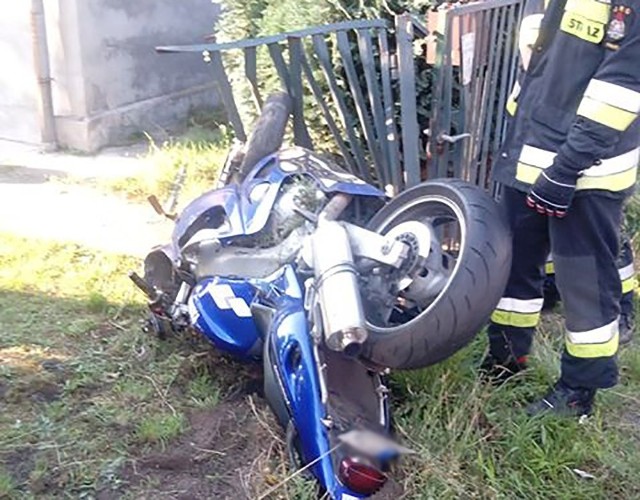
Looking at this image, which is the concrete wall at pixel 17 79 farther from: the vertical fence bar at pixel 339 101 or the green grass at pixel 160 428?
the green grass at pixel 160 428

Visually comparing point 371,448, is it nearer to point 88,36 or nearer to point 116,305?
point 116,305

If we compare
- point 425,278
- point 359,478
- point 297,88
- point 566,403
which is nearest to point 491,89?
point 297,88

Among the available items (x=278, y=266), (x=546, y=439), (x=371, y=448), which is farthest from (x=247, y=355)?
(x=371, y=448)

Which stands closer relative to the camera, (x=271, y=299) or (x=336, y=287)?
(x=336, y=287)

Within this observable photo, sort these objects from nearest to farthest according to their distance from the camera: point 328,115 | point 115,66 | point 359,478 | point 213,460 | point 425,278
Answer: point 359,478 < point 425,278 < point 213,460 < point 328,115 < point 115,66

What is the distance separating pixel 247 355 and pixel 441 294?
89 cm

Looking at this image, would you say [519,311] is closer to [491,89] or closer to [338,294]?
[338,294]

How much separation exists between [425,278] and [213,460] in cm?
95

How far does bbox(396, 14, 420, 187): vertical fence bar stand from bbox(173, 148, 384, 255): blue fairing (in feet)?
2.47

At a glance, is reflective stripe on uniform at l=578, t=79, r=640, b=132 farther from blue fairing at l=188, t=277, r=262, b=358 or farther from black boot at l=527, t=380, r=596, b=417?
blue fairing at l=188, t=277, r=262, b=358

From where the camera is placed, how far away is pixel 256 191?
3.30m

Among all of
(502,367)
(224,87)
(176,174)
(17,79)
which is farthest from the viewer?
(17,79)

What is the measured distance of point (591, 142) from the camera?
9.03ft

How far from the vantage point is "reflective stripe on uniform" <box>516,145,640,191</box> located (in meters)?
2.92
